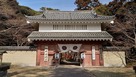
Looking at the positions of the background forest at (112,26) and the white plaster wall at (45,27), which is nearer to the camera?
the white plaster wall at (45,27)

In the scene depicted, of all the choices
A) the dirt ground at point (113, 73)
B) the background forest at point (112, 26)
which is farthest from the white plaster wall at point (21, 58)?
the dirt ground at point (113, 73)

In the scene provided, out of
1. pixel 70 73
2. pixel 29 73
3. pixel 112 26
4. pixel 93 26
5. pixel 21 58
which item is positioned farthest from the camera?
pixel 112 26

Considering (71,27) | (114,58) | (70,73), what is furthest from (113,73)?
(71,27)

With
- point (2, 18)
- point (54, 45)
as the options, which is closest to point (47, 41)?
point (54, 45)

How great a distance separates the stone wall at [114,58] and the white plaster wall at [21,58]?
7444 millimetres

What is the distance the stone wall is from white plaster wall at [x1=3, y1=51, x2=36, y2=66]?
7.44 m

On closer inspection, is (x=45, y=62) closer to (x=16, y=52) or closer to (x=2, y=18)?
(x=16, y=52)

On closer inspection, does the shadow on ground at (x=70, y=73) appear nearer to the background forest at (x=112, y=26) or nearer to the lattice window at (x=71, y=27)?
the lattice window at (x=71, y=27)

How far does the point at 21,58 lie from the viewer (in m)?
17.8

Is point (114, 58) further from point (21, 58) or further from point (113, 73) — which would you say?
point (21, 58)

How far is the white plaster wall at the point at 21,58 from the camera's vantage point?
17734 mm

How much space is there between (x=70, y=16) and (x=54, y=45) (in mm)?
4721

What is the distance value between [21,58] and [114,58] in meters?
9.59

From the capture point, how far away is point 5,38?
26.4 metres
